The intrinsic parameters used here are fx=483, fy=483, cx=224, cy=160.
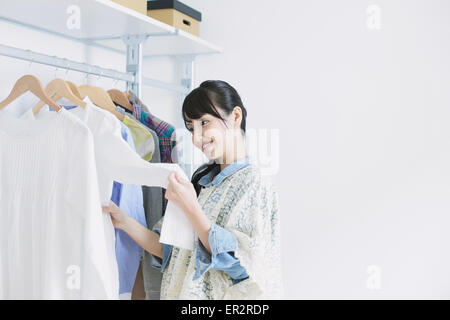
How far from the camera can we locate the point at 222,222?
1.05 meters

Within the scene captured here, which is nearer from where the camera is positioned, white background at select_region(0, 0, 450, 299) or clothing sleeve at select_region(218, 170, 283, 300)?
clothing sleeve at select_region(218, 170, 283, 300)

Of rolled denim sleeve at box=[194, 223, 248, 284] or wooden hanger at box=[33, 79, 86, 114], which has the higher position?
wooden hanger at box=[33, 79, 86, 114]

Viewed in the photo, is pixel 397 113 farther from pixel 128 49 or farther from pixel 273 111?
pixel 128 49

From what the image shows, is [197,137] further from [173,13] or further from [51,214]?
[173,13]

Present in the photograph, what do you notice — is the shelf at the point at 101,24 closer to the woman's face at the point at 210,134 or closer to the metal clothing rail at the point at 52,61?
the metal clothing rail at the point at 52,61

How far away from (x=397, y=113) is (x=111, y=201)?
1.07m

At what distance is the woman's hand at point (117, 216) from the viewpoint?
3.42 feet

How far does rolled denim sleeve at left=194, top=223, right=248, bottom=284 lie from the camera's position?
960 mm

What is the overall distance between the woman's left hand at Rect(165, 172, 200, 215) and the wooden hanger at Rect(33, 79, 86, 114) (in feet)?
0.96

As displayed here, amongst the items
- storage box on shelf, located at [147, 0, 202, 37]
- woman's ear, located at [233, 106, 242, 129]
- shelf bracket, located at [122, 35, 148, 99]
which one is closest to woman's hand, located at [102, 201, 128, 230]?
woman's ear, located at [233, 106, 242, 129]

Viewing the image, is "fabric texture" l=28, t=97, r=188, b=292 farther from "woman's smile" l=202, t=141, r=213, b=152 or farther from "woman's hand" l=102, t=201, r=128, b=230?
"woman's smile" l=202, t=141, r=213, b=152

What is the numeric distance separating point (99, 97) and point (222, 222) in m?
0.49

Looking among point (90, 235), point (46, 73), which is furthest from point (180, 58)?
point (90, 235)
